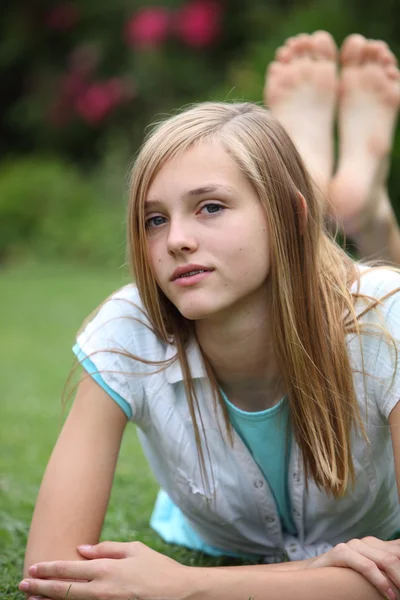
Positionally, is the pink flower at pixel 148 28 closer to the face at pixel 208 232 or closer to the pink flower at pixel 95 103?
the pink flower at pixel 95 103

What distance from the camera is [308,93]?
3.38 meters

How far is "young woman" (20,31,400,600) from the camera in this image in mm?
1824

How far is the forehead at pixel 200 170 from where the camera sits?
74.3 inches

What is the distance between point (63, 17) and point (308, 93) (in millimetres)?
8259

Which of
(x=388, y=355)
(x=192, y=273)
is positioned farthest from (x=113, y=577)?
(x=388, y=355)

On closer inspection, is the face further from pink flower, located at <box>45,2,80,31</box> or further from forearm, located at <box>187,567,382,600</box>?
pink flower, located at <box>45,2,80,31</box>

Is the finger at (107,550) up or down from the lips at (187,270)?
down

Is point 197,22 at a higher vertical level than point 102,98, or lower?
higher

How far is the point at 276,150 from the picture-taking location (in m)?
1.98

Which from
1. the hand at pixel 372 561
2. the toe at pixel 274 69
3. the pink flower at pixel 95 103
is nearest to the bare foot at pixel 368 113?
the toe at pixel 274 69

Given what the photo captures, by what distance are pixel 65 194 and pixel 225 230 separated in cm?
791

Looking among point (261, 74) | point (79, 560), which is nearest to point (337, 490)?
point (79, 560)

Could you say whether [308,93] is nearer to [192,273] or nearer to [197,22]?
[192,273]

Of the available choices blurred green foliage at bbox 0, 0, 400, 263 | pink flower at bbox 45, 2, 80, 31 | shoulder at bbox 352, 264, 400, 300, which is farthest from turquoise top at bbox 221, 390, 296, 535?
pink flower at bbox 45, 2, 80, 31
